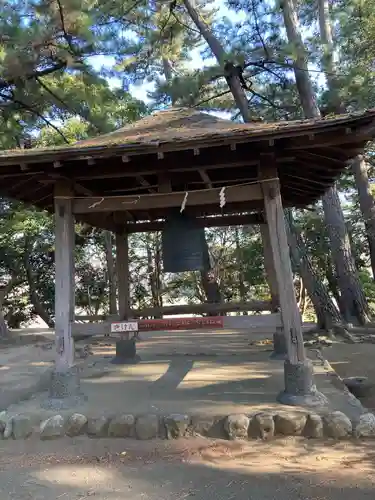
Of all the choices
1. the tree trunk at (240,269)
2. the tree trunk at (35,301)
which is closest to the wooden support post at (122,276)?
the tree trunk at (240,269)

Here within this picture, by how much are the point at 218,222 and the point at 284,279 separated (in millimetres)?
2614

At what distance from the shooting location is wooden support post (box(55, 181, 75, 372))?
15.4 ft

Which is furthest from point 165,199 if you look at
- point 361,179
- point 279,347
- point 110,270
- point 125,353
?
point 110,270

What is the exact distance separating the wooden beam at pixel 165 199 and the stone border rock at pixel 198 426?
223 cm

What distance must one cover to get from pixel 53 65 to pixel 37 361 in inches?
256

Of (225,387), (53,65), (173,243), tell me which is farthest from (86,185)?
(53,65)

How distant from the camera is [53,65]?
31.2ft

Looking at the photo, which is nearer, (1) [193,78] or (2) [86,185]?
(2) [86,185]

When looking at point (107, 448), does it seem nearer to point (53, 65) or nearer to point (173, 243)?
point (173, 243)

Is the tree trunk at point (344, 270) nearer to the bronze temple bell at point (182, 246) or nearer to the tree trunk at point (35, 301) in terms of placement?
the bronze temple bell at point (182, 246)

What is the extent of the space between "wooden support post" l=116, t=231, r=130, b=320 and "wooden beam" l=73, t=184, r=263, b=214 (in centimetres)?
207

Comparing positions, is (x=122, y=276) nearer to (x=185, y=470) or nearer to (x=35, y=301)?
(x=185, y=470)

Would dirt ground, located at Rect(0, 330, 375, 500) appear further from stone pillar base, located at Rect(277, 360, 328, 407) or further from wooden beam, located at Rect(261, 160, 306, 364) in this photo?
wooden beam, located at Rect(261, 160, 306, 364)

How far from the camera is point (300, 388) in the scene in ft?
14.3
